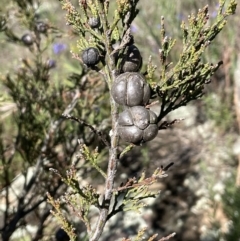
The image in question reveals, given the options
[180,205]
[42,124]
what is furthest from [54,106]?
[180,205]

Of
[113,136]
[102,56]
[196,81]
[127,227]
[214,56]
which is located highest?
[102,56]

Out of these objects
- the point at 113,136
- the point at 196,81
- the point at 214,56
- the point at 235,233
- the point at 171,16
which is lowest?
A: the point at 235,233

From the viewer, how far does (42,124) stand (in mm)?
3051

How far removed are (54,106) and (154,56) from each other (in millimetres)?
3094

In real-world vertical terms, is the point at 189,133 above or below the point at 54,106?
below

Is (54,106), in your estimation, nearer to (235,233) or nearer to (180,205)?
(235,233)

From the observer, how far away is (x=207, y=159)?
17.6 feet

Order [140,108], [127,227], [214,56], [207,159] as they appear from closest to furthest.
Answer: [140,108], [127,227], [207,159], [214,56]

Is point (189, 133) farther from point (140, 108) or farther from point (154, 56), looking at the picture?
point (140, 108)

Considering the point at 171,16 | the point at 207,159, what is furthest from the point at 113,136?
the point at 171,16

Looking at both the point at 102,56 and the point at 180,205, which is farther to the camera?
the point at 180,205

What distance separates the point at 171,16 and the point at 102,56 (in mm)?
4103

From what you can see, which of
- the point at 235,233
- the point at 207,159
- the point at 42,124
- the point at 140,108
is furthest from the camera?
the point at 207,159

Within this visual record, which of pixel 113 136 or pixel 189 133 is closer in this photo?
pixel 113 136
